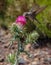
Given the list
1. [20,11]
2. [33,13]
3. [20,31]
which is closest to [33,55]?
[33,13]

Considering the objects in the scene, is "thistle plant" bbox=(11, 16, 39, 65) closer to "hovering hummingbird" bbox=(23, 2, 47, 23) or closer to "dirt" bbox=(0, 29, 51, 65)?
"hovering hummingbird" bbox=(23, 2, 47, 23)

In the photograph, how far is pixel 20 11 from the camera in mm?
3744

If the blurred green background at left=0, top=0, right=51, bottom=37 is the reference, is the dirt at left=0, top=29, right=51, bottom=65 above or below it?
below

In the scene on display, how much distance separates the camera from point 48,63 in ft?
10.3

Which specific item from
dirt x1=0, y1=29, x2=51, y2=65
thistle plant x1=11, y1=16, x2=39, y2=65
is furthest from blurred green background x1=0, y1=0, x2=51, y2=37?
thistle plant x1=11, y1=16, x2=39, y2=65

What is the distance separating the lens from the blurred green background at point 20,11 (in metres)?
3.33

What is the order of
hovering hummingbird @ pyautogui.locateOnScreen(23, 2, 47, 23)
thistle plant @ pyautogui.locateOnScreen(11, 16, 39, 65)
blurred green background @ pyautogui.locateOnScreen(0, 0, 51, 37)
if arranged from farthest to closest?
Answer: blurred green background @ pyautogui.locateOnScreen(0, 0, 51, 37) < hovering hummingbird @ pyautogui.locateOnScreen(23, 2, 47, 23) < thistle plant @ pyautogui.locateOnScreen(11, 16, 39, 65)

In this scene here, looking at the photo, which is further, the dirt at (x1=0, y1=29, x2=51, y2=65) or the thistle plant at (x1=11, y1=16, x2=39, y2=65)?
the dirt at (x1=0, y1=29, x2=51, y2=65)

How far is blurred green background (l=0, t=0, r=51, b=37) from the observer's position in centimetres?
333

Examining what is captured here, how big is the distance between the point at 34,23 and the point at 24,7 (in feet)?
0.98

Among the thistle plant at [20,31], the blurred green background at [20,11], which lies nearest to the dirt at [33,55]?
the blurred green background at [20,11]

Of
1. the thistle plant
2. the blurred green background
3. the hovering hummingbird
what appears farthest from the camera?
the blurred green background

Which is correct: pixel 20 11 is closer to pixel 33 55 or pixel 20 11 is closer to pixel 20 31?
pixel 33 55

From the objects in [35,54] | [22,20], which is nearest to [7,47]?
[35,54]
